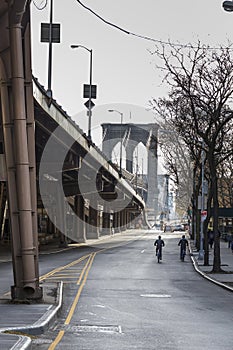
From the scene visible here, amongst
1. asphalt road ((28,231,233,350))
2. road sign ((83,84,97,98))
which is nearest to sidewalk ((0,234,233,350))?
asphalt road ((28,231,233,350))

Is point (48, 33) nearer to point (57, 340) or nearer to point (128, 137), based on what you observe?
point (57, 340)

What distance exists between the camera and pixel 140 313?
1966 cm

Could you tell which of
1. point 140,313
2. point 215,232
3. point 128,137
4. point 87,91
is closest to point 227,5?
point 140,313

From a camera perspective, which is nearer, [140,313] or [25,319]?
[25,319]

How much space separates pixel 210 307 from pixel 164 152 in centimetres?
5077

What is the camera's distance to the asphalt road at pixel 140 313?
565 inches

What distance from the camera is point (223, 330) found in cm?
1653

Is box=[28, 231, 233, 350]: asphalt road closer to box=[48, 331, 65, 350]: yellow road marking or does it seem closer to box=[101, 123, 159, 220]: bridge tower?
box=[48, 331, 65, 350]: yellow road marking

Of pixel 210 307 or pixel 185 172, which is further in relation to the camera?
pixel 185 172

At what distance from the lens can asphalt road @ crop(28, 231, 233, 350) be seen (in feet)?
47.1

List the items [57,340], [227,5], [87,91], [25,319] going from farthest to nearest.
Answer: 1. [87,91]
2. [227,5]
3. [25,319]
4. [57,340]

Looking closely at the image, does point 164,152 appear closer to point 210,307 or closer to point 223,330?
point 210,307

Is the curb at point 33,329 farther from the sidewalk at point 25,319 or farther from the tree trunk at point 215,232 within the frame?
the tree trunk at point 215,232

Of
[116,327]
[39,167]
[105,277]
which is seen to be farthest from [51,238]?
[116,327]
